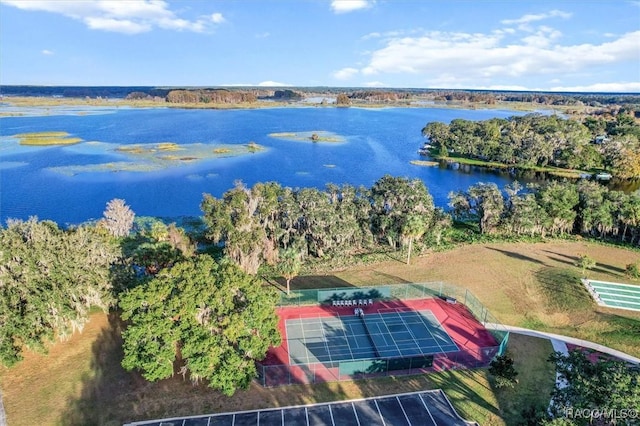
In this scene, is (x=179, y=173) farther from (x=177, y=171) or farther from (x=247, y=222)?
(x=247, y=222)

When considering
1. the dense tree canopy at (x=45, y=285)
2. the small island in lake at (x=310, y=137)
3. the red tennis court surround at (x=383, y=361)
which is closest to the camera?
the dense tree canopy at (x=45, y=285)

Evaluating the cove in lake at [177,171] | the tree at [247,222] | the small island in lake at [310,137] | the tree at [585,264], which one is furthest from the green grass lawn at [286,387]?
the small island in lake at [310,137]

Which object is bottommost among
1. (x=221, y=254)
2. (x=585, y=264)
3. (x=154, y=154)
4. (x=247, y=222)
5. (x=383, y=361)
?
(x=221, y=254)

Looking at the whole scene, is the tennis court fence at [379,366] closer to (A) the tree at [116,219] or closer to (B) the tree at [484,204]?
(B) the tree at [484,204]

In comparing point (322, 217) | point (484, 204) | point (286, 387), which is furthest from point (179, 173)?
point (286, 387)

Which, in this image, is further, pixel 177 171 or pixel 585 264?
pixel 177 171

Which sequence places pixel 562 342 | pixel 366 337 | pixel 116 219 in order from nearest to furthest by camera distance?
pixel 562 342 < pixel 366 337 < pixel 116 219

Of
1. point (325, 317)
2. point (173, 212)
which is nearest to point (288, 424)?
point (325, 317)
